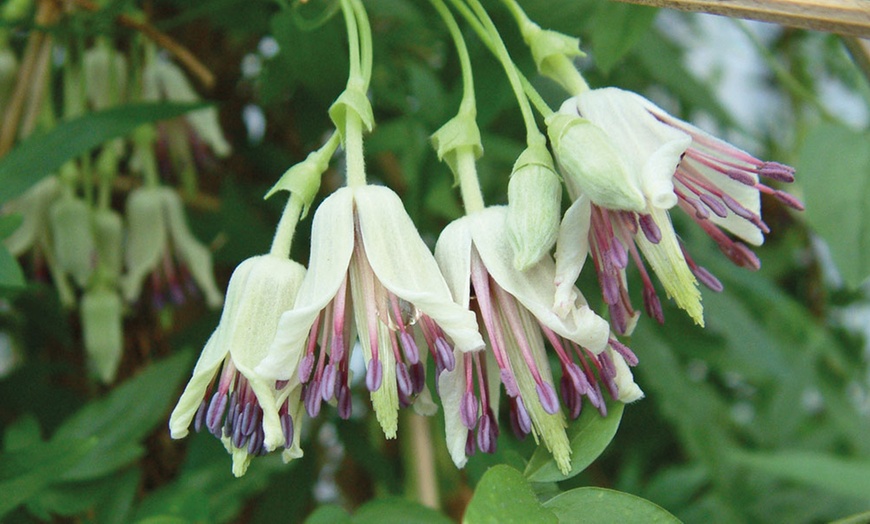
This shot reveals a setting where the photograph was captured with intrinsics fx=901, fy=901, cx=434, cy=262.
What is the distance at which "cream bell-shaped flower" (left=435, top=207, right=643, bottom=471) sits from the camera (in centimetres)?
65

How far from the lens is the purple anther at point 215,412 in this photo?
0.66m

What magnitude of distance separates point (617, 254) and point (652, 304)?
0.07 m

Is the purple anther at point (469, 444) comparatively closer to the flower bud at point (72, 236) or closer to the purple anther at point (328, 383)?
the purple anther at point (328, 383)

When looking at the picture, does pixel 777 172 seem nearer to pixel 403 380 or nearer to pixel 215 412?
pixel 403 380

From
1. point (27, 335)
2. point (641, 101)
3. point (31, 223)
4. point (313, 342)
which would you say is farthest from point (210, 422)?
point (27, 335)

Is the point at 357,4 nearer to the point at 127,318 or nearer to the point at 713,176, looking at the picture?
the point at 713,176

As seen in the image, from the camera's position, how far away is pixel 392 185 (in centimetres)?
151

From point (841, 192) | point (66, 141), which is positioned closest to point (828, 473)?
point (841, 192)

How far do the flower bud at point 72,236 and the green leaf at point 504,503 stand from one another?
70 cm

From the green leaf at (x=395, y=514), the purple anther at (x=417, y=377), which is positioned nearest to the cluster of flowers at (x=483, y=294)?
the purple anther at (x=417, y=377)

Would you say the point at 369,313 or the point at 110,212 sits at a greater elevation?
the point at 369,313

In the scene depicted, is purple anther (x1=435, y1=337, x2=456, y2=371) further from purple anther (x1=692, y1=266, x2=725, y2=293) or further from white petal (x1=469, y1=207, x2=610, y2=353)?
purple anther (x1=692, y1=266, x2=725, y2=293)

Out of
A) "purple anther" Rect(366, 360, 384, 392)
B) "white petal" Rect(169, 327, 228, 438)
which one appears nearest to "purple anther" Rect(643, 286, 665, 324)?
"purple anther" Rect(366, 360, 384, 392)

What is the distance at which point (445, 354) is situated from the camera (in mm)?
644
